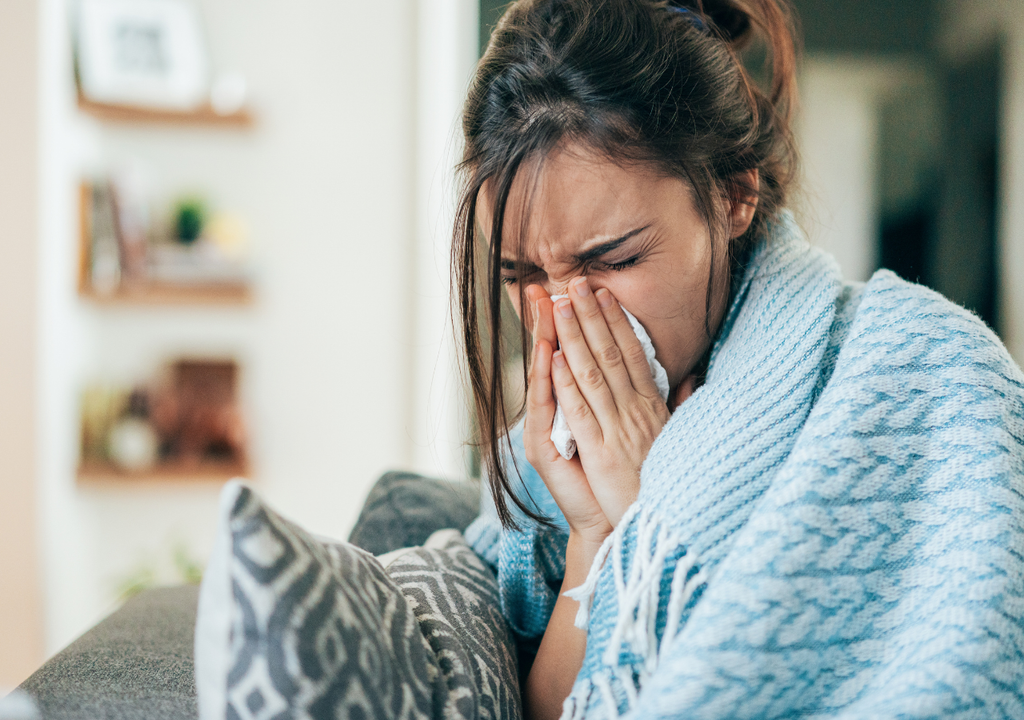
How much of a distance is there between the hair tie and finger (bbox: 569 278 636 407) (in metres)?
0.33

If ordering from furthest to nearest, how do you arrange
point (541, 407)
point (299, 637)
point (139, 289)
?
1. point (139, 289)
2. point (541, 407)
3. point (299, 637)

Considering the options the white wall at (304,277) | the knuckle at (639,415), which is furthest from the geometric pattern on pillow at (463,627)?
the white wall at (304,277)

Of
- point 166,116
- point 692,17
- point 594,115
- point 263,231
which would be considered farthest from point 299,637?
point 166,116

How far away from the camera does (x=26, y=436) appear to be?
71.2 inches

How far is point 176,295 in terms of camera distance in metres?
2.18

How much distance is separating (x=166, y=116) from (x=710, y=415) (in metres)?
2.13

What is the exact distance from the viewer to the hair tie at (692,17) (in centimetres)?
80

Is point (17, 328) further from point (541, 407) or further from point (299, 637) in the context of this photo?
point (299, 637)

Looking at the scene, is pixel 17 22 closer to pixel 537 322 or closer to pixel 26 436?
pixel 26 436

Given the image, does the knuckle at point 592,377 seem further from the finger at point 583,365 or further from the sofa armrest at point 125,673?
the sofa armrest at point 125,673

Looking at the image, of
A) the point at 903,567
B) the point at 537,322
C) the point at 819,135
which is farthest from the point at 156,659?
the point at 819,135

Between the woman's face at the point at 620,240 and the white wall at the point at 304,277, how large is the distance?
4.93ft

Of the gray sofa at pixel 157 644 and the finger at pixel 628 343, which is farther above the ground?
the finger at pixel 628 343

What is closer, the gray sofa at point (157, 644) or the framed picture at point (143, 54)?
the gray sofa at point (157, 644)
